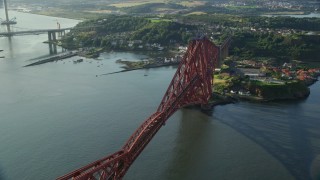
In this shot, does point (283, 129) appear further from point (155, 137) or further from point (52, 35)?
Result: point (52, 35)

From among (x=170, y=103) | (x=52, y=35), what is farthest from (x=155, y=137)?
(x=52, y=35)

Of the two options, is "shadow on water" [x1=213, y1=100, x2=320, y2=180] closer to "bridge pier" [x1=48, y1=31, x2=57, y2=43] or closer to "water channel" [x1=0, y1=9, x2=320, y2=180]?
"water channel" [x1=0, y1=9, x2=320, y2=180]

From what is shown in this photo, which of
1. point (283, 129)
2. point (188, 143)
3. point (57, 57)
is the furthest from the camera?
point (57, 57)

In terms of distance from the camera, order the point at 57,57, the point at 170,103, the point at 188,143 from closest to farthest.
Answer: the point at 170,103 < the point at 188,143 < the point at 57,57

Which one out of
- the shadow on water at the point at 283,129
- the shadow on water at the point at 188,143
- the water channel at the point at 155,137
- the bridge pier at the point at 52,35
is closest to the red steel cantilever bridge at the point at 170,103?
the shadow on water at the point at 188,143

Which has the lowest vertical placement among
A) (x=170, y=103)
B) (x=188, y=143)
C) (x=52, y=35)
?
(x=188, y=143)

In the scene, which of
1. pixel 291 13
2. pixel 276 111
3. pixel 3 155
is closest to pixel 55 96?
pixel 3 155
